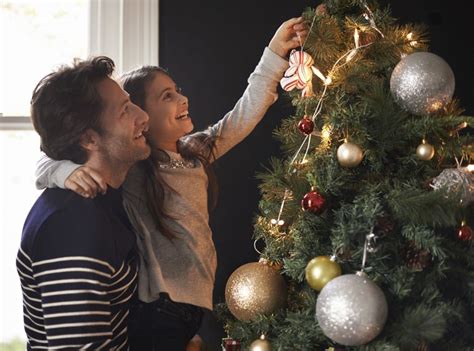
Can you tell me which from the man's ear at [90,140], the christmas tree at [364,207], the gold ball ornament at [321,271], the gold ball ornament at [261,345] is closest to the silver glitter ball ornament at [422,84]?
the christmas tree at [364,207]

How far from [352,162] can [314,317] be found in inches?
13.1

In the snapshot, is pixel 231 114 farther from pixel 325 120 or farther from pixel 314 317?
pixel 314 317

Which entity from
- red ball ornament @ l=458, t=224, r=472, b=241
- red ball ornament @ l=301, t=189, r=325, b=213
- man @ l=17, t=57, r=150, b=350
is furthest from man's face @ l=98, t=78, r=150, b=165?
red ball ornament @ l=458, t=224, r=472, b=241

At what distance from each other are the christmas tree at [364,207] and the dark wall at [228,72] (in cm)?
39

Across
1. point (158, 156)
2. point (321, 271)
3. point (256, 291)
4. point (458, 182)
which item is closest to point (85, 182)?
point (158, 156)

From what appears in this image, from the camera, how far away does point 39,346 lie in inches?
64.8

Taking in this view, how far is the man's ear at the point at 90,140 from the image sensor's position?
1667 mm

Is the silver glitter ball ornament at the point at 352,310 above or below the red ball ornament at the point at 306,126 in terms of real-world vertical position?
below

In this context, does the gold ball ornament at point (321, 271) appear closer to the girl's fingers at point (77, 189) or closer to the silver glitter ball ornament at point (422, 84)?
the silver glitter ball ornament at point (422, 84)

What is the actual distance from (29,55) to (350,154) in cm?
113

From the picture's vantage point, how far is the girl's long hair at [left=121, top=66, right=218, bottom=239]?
1757mm

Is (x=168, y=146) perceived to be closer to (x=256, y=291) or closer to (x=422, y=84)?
(x=256, y=291)

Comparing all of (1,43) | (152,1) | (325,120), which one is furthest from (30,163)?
(325,120)

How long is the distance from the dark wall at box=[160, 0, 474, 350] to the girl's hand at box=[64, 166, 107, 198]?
542 mm
